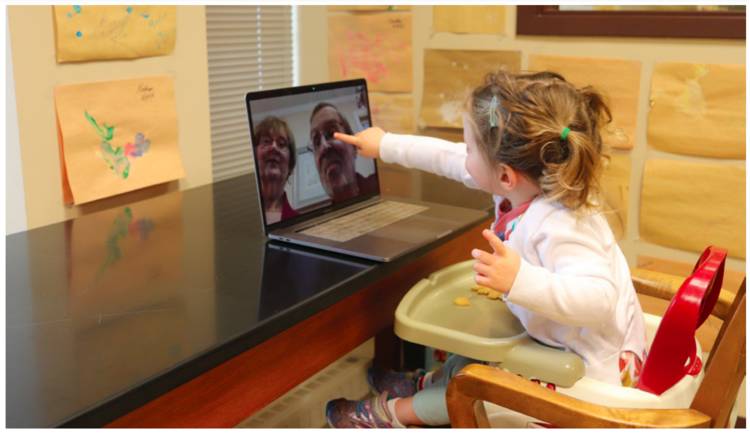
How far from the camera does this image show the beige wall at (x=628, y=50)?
199 cm

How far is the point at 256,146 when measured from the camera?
146 cm

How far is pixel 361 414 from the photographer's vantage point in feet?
5.07

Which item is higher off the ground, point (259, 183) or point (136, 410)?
point (259, 183)

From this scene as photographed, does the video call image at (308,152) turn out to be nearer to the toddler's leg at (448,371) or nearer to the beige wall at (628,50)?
the toddler's leg at (448,371)

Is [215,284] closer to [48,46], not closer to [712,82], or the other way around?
[48,46]

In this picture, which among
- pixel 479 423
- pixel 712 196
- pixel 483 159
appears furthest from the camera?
pixel 712 196

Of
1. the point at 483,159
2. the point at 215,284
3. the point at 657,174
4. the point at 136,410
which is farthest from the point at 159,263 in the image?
the point at 657,174

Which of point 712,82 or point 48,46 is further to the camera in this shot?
point 712,82

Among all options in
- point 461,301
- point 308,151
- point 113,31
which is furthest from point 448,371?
point 113,31

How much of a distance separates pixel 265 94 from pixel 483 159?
40 cm

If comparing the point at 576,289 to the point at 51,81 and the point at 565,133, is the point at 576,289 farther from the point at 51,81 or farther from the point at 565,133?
the point at 51,81

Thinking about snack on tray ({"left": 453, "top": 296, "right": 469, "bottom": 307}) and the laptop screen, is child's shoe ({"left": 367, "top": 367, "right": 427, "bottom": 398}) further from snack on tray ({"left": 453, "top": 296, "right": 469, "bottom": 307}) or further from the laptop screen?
the laptop screen

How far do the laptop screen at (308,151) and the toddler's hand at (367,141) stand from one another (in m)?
0.02

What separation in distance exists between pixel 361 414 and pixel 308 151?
1.61 ft
